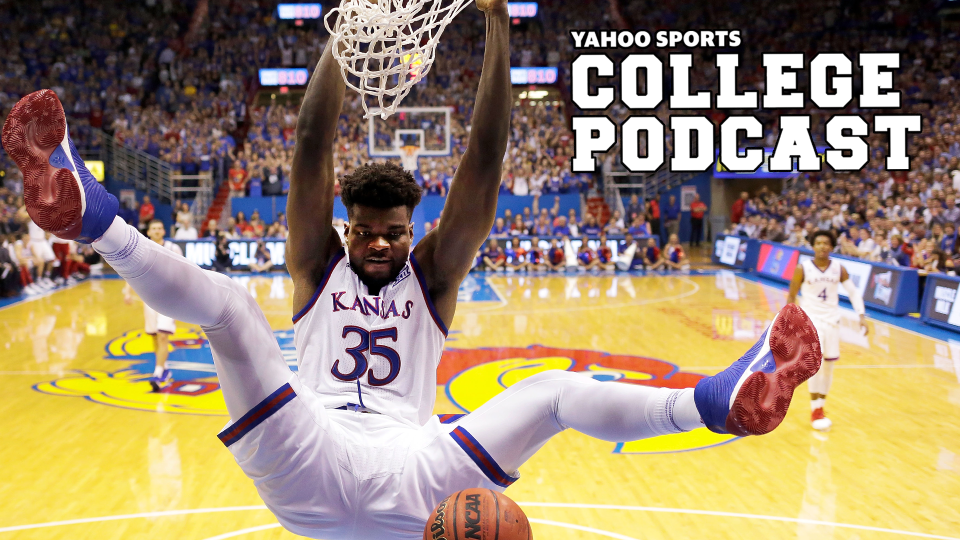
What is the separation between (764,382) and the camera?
7.77 feet

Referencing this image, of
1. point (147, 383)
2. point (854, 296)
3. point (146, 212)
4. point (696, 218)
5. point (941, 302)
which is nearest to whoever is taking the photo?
point (854, 296)

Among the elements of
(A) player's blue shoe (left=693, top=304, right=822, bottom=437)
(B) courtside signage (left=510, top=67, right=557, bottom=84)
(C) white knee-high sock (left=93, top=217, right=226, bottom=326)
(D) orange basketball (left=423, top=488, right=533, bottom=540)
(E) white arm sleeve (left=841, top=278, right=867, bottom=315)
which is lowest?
(E) white arm sleeve (left=841, top=278, right=867, bottom=315)

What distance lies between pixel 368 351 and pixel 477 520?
0.84 metres

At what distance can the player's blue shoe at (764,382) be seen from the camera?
92.0 inches

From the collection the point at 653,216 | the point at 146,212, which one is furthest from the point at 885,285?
the point at 146,212

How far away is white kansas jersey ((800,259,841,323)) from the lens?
750 centimetres

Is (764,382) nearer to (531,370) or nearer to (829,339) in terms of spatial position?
(829,339)

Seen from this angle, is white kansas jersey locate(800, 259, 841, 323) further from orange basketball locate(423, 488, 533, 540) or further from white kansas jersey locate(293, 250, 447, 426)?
orange basketball locate(423, 488, 533, 540)

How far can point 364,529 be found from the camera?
8.98 feet

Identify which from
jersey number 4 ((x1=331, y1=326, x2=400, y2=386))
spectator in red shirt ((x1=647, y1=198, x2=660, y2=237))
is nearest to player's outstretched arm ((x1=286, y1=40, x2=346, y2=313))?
jersey number 4 ((x1=331, y1=326, x2=400, y2=386))

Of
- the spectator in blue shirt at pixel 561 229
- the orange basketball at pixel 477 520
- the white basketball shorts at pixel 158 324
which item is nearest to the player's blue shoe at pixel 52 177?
the orange basketball at pixel 477 520

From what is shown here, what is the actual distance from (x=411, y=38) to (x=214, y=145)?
21585 millimetres

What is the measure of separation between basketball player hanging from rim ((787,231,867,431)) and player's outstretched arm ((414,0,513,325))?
5238 mm

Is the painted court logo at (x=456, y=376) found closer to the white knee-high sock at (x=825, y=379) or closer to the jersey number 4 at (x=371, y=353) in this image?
the white knee-high sock at (x=825, y=379)
